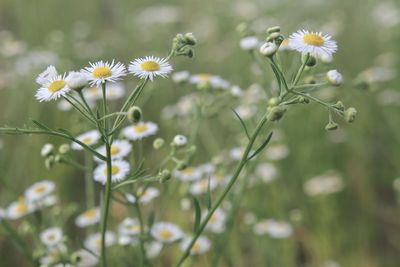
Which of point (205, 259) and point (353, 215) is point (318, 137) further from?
point (205, 259)

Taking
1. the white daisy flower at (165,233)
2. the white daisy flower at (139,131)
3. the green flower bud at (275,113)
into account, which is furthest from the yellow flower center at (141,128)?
the green flower bud at (275,113)

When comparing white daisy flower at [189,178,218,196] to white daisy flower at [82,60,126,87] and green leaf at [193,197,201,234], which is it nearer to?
green leaf at [193,197,201,234]

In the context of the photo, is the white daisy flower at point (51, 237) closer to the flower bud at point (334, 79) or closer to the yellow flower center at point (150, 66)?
the yellow flower center at point (150, 66)

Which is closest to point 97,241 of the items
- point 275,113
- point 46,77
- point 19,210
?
point 19,210

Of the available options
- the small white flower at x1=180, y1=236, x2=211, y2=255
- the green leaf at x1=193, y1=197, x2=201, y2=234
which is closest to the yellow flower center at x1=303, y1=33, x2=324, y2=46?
the green leaf at x1=193, y1=197, x2=201, y2=234

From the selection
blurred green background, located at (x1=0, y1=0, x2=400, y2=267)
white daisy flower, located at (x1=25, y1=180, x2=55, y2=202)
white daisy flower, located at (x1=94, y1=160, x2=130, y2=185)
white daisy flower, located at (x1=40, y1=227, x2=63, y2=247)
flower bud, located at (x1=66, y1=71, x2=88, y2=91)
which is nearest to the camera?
flower bud, located at (x1=66, y1=71, x2=88, y2=91)

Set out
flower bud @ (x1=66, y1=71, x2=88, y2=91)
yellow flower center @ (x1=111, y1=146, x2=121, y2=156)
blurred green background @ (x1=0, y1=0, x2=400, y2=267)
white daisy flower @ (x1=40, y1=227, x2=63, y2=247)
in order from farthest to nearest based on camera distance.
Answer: blurred green background @ (x1=0, y1=0, x2=400, y2=267), white daisy flower @ (x1=40, y1=227, x2=63, y2=247), yellow flower center @ (x1=111, y1=146, x2=121, y2=156), flower bud @ (x1=66, y1=71, x2=88, y2=91)

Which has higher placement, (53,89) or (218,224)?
(53,89)

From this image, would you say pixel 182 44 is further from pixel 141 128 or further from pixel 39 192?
pixel 39 192
